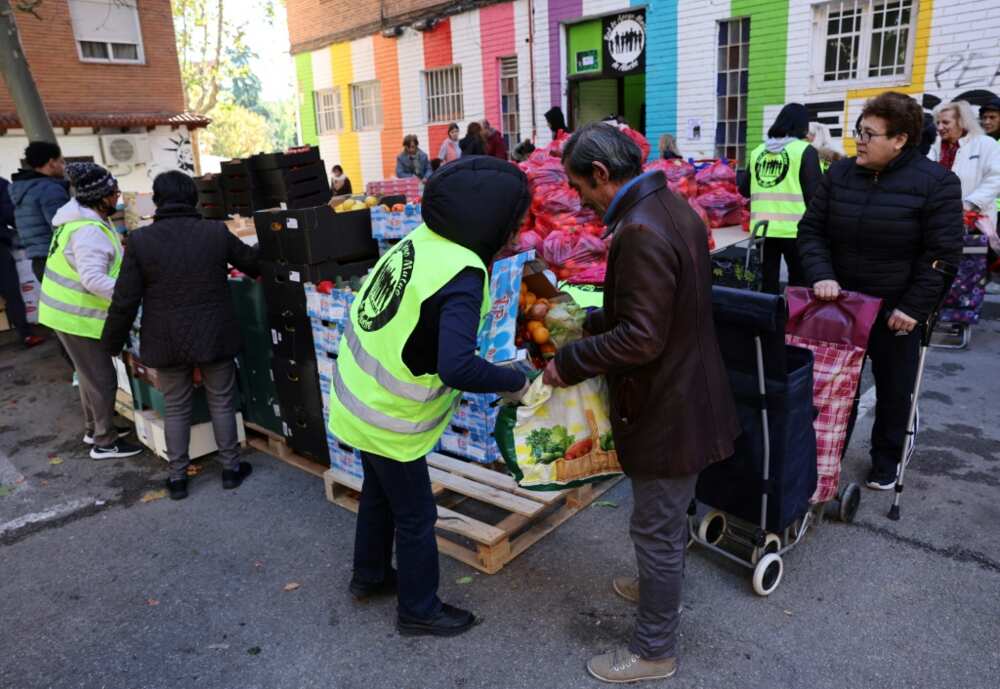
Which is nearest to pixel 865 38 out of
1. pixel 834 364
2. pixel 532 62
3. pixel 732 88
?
pixel 732 88

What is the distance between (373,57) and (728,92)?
972cm

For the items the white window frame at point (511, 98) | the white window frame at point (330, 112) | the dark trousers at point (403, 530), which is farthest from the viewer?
the white window frame at point (330, 112)

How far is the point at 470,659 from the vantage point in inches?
110

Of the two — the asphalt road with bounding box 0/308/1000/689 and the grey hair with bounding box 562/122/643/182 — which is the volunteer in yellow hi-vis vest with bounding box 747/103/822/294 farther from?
the grey hair with bounding box 562/122/643/182

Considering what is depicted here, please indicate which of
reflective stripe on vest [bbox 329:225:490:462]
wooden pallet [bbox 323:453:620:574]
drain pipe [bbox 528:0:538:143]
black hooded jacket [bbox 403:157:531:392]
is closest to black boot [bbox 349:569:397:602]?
wooden pallet [bbox 323:453:620:574]

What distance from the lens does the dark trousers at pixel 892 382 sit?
3.61 meters

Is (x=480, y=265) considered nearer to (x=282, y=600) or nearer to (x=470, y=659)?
(x=470, y=659)

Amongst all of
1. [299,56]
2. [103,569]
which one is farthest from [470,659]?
[299,56]

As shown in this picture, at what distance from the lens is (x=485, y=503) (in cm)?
407

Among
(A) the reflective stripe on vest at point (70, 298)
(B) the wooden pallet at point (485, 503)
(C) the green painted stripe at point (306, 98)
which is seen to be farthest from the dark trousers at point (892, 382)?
(C) the green painted stripe at point (306, 98)

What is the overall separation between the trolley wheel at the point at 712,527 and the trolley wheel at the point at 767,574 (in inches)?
11.1

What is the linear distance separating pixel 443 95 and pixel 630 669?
15.3 m

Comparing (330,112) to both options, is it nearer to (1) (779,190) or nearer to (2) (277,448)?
(1) (779,190)

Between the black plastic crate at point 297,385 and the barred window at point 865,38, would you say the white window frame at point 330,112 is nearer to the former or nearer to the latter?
the barred window at point 865,38
